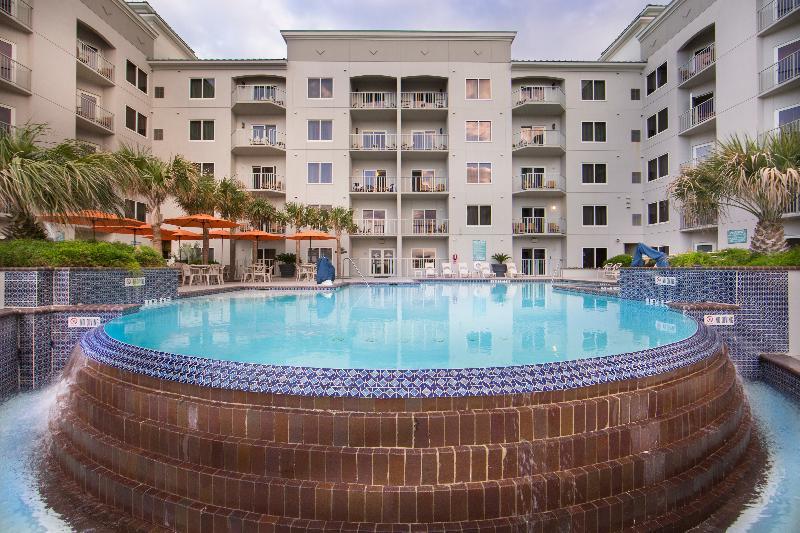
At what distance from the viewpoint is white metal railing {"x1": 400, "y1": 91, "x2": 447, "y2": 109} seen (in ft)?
79.5

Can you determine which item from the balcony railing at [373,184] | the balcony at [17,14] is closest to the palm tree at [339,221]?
the balcony railing at [373,184]

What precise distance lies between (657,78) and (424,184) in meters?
13.1

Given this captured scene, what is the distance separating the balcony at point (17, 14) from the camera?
1538 cm

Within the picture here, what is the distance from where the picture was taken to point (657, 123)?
23.1 m

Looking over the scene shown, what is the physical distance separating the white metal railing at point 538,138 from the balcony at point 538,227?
A: 4046 mm

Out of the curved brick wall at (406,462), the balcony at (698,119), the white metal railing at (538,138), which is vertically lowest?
the curved brick wall at (406,462)

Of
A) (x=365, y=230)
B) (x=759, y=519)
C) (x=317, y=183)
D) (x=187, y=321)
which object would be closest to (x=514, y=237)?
(x=365, y=230)

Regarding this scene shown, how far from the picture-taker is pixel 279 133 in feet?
80.3

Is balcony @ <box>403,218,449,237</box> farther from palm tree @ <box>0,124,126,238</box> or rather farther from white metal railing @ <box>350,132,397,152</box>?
palm tree @ <box>0,124,126,238</box>

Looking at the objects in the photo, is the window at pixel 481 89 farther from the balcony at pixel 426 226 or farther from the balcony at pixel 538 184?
the balcony at pixel 426 226

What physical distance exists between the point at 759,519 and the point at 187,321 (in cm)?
663

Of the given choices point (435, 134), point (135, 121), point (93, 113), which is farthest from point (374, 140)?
point (93, 113)

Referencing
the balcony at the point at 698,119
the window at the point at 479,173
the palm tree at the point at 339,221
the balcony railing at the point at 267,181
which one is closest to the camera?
the balcony at the point at 698,119

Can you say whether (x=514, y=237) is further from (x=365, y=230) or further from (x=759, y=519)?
(x=759, y=519)
